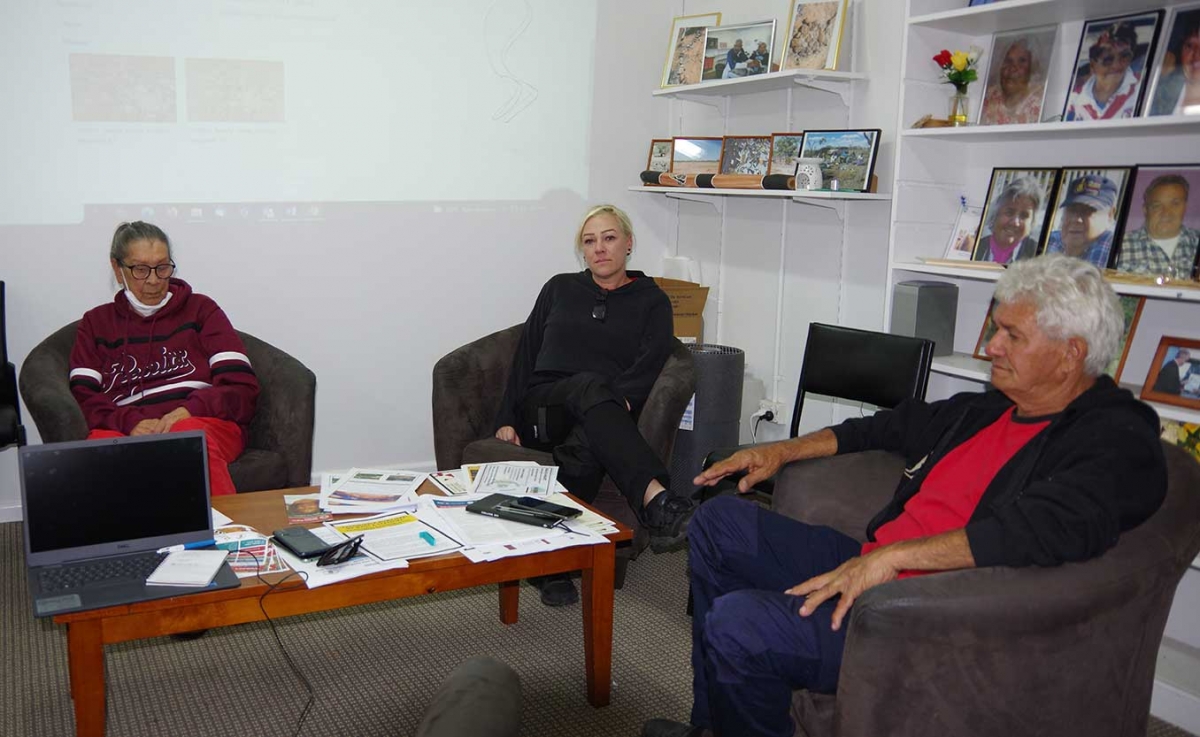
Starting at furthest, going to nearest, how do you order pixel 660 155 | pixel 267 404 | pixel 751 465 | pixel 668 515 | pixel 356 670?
pixel 660 155
pixel 267 404
pixel 668 515
pixel 356 670
pixel 751 465

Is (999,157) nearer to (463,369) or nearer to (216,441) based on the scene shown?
(463,369)

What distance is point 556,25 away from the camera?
4.38 metres

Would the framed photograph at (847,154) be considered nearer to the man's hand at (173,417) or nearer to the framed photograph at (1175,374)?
the framed photograph at (1175,374)

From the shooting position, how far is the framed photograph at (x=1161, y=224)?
2438 millimetres

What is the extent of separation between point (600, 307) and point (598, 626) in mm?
1350

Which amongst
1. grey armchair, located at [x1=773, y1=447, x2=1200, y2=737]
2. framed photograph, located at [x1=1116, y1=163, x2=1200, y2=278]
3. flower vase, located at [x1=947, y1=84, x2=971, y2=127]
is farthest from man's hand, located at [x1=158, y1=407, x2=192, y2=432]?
framed photograph, located at [x1=1116, y1=163, x2=1200, y2=278]

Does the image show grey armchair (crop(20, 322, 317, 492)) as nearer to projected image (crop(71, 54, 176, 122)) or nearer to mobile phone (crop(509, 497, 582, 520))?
projected image (crop(71, 54, 176, 122))

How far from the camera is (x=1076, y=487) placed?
1696 mm

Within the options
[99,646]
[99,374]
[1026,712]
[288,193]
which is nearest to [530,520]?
[99,646]

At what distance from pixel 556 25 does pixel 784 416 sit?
6.77 ft

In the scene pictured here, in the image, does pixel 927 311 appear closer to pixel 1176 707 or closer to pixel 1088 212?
pixel 1088 212

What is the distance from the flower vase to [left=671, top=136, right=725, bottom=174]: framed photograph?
1306 millimetres

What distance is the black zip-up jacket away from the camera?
166cm

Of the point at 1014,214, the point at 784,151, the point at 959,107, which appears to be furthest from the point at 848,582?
the point at 784,151
